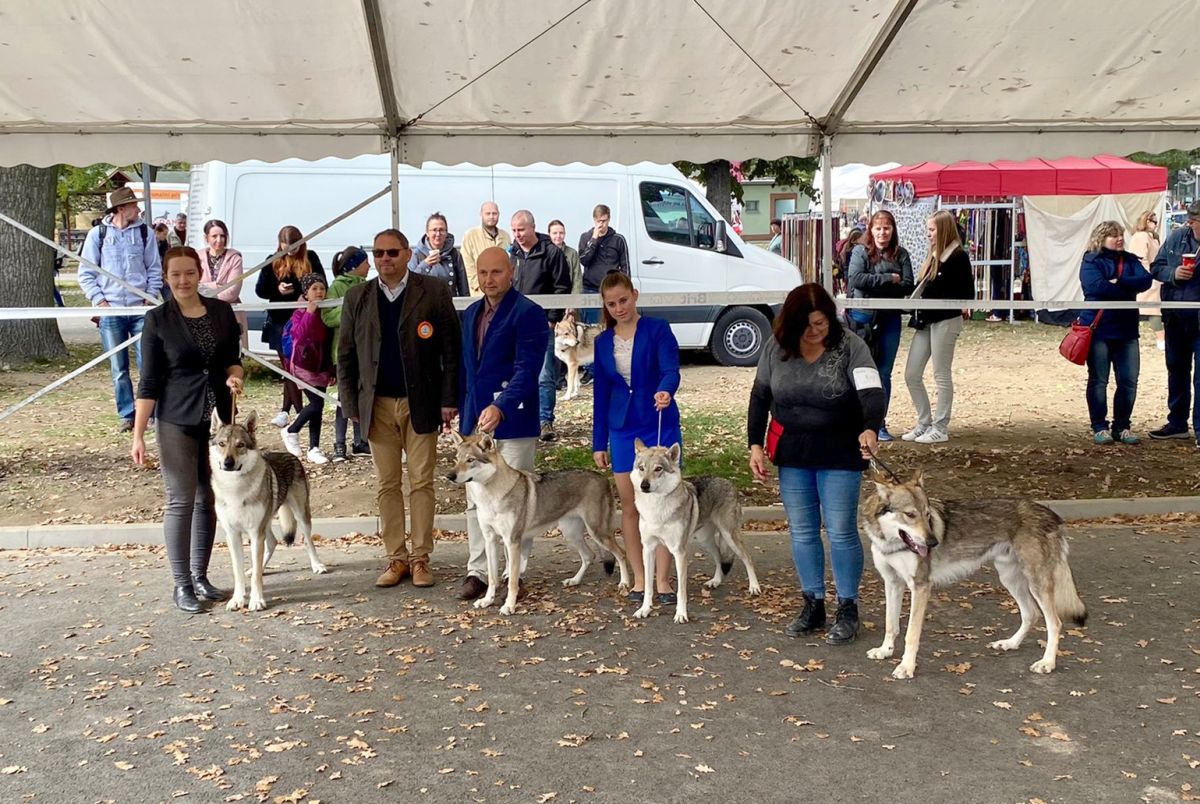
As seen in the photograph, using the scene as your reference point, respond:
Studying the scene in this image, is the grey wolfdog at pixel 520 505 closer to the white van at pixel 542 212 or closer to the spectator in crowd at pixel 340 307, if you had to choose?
the spectator in crowd at pixel 340 307

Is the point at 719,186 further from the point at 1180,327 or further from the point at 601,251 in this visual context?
the point at 1180,327

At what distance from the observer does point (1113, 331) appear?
407 inches

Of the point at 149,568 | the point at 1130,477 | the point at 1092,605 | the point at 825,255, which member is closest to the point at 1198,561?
the point at 1092,605

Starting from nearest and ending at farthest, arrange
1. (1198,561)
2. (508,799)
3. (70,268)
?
1. (508,799)
2. (1198,561)
3. (70,268)

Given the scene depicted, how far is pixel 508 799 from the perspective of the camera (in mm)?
4086

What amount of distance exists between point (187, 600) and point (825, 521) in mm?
3705

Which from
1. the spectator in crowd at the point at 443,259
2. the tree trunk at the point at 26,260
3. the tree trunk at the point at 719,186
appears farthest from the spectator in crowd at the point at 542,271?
the tree trunk at the point at 719,186

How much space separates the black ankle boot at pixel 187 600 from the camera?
6.44 m

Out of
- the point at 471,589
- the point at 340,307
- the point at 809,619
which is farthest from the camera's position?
the point at 340,307

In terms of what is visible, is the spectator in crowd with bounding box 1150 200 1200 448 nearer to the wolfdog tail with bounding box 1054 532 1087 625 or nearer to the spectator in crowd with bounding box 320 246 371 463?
the wolfdog tail with bounding box 1054 532 1087 625

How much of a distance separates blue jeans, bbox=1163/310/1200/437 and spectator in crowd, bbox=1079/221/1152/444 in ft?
1.20

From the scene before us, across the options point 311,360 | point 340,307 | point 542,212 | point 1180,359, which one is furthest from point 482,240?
point 1180,359

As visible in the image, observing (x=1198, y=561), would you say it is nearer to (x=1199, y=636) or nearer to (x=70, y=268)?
(x=1199, y=636)

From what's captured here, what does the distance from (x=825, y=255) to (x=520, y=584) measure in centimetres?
363
